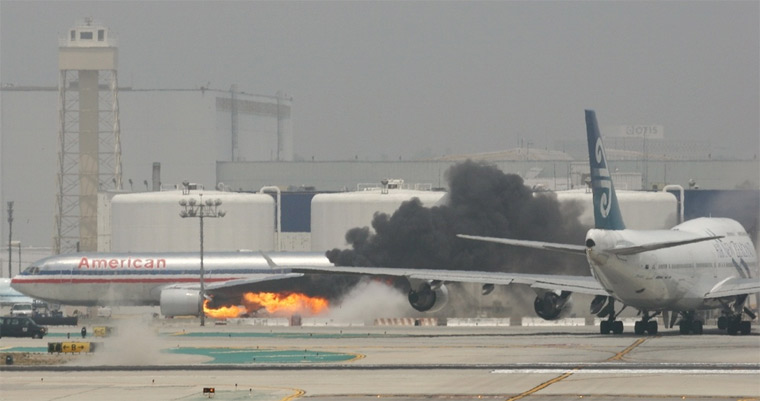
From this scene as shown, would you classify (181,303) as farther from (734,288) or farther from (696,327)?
(734,288)

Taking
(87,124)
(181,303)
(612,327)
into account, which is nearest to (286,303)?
(181,303)

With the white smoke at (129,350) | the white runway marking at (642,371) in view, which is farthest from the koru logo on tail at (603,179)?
the white smoke at (129,350)

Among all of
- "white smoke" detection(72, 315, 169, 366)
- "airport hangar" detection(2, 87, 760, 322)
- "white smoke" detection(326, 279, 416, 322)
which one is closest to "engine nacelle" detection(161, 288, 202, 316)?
"white smoke" detection(326, 279, 416, 322)

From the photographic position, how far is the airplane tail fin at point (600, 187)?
2662 inches

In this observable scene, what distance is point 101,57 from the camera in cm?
17012

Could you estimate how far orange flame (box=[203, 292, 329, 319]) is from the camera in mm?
101312

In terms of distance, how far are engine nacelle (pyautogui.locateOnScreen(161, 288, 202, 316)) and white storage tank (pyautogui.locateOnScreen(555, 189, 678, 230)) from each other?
3480cm

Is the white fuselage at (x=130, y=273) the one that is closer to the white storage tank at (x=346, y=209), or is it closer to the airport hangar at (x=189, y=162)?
the white storage tank at (x=346, y=209)

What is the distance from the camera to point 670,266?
7006 centimetres

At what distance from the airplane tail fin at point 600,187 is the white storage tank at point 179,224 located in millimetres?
68365

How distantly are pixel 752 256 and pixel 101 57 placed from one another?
351ft

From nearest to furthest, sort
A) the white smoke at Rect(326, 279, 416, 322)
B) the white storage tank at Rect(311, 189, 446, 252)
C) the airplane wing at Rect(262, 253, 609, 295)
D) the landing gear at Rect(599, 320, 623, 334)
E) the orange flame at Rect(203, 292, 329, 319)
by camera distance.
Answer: the airplane wing at Rect(262, 253, 609, 295) < the landing gear at Rect(599, 320, 623, 334) < the white smoke at Rect(326, 279, 416, 322) < the orange flame at Rect(203, 292, 329, 319) < the white storage tank at Rect(311, 189, 446, 252)

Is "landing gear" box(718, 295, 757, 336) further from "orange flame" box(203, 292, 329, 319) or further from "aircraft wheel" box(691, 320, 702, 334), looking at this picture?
"orange flame" box(203, 292, 329, 319)

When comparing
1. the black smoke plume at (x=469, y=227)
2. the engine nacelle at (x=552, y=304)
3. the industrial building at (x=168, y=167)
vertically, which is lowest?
the engine nacelle at (x=552, y=304)
